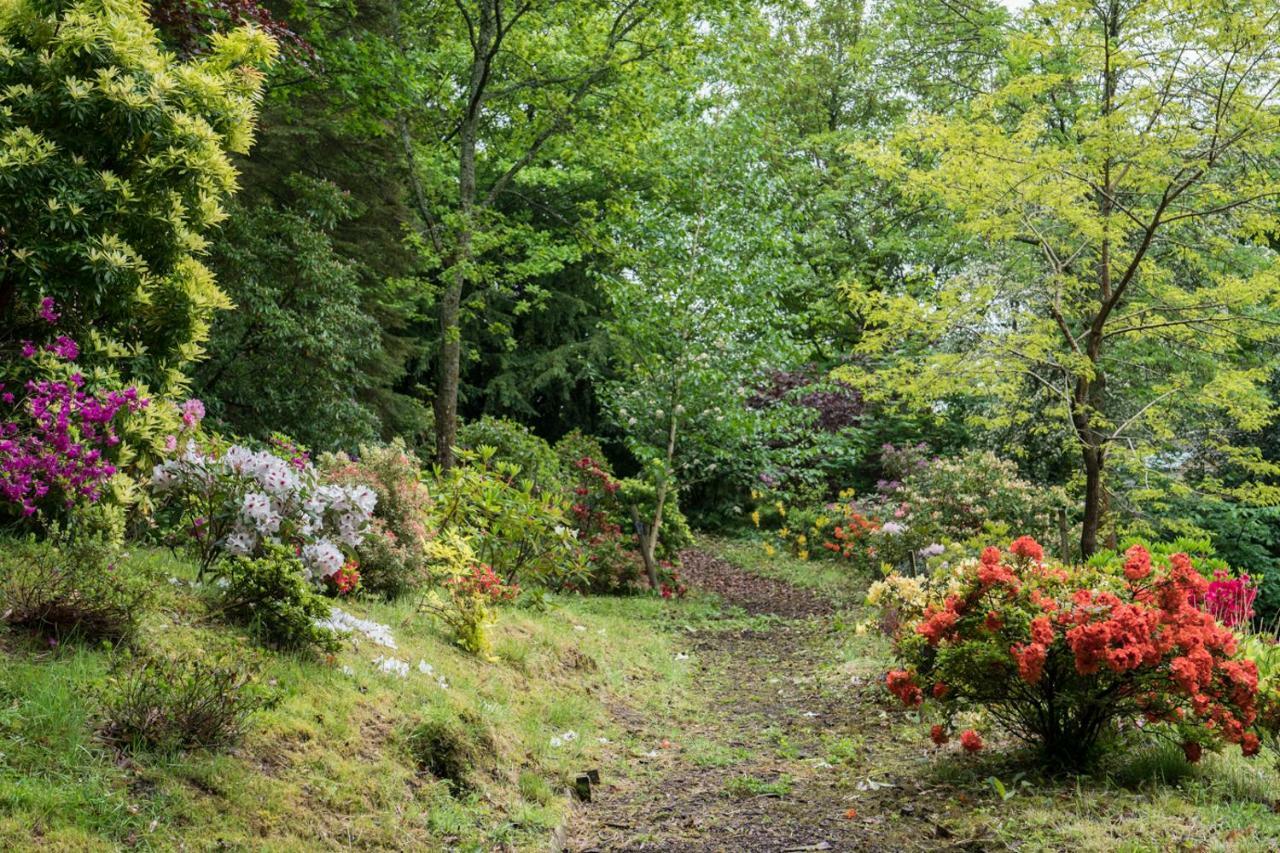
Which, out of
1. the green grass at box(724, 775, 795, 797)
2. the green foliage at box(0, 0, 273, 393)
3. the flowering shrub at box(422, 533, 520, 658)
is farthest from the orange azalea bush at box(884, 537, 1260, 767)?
the green foliage at box(0, 0, 273, 393)

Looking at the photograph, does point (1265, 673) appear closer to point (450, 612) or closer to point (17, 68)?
point (450, 612)

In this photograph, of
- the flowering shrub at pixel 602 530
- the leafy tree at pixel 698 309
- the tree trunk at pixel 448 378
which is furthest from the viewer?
the leafy tree at pixel 698 309

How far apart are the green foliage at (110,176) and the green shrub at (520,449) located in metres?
5.98

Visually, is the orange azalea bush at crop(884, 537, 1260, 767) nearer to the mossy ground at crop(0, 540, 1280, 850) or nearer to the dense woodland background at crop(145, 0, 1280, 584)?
the mossy ground at crop(0, 540, 1280, 850)

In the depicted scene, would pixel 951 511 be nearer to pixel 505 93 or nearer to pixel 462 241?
pixel 462 241

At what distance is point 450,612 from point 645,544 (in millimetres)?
5805

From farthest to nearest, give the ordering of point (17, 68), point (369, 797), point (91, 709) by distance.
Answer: point (17, 68) < point (369, 797) < point (91, 709)

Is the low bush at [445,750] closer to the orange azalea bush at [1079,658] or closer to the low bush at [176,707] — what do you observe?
the low bush at [176,707]

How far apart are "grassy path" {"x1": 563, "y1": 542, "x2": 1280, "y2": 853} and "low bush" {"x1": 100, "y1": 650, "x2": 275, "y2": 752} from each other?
1581mm

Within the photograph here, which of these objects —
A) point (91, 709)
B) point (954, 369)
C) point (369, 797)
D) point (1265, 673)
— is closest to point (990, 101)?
point (954, 369)

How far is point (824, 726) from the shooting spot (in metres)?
6.07

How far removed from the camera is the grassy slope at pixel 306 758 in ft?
9.27

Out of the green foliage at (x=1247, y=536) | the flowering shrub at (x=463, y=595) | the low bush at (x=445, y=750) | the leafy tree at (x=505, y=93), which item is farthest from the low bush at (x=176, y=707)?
the green foliage at (x=1247, y=536)

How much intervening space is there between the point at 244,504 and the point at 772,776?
3104mm
